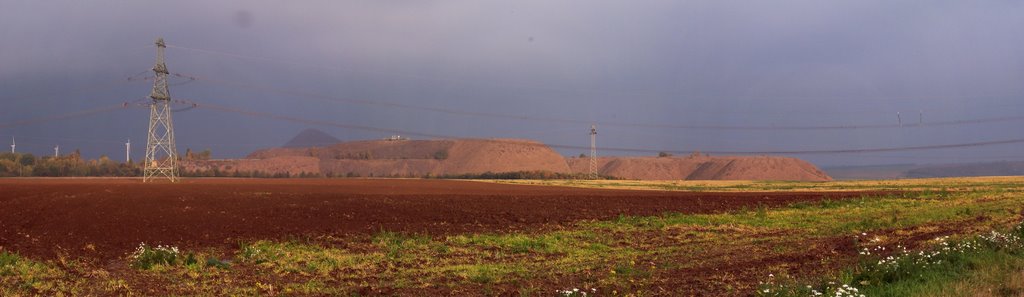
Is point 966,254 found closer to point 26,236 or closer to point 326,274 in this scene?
point 326,274

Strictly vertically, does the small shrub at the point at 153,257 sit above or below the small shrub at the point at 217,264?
above

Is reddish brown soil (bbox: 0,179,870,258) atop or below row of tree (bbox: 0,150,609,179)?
below

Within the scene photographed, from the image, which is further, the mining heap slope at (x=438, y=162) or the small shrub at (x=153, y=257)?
the mining heap slope at (x=438, y=162)

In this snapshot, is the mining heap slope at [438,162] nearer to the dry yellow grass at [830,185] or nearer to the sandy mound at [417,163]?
the sandy mound at [417,163]

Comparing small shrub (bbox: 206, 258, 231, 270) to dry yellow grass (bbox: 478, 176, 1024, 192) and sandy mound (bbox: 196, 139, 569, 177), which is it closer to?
dry yellow grass (bbox: 478, 176, 1024, 192)

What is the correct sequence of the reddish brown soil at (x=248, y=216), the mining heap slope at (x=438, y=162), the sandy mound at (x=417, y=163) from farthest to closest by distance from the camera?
1. the mining heap slope at (x=438, y=162)
2. the sandy mound at (x=417, y=163)
3. the reddish brown soil at (x=248, y=216)

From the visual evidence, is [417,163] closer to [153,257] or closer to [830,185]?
[830,185]

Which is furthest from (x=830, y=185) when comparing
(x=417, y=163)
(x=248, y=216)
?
(x=417, y=163)

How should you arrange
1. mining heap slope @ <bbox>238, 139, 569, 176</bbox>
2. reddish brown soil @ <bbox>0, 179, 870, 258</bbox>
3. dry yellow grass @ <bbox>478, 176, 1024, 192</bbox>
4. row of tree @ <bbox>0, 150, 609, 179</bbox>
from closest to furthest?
reddish brown soil @ <bbox>0, 179, 870, 258</bbox> < dry yellow grass @ <bbox>478, 176, 1024, 192</bbox> < row of tree @ <bbox>0, 150, 609, 179</bbox> < mining heap slope @ <bbox>238, 139, 569, 176</bbox>

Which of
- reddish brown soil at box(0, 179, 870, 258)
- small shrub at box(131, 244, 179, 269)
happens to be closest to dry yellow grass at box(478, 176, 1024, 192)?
reddish brown soil at box(0, 179, 870, 258)

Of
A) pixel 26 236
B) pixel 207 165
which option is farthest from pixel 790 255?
pixel 207 165

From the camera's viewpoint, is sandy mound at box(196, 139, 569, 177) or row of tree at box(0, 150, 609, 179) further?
sandy mound at box(196, 139, 569, 177)

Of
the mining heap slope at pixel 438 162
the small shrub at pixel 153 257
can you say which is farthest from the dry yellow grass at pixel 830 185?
the mining heap slope at pixel 438 162

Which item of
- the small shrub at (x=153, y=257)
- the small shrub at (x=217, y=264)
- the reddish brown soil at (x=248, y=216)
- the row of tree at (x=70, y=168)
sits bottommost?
the small shrub at (x=217, y=264)
